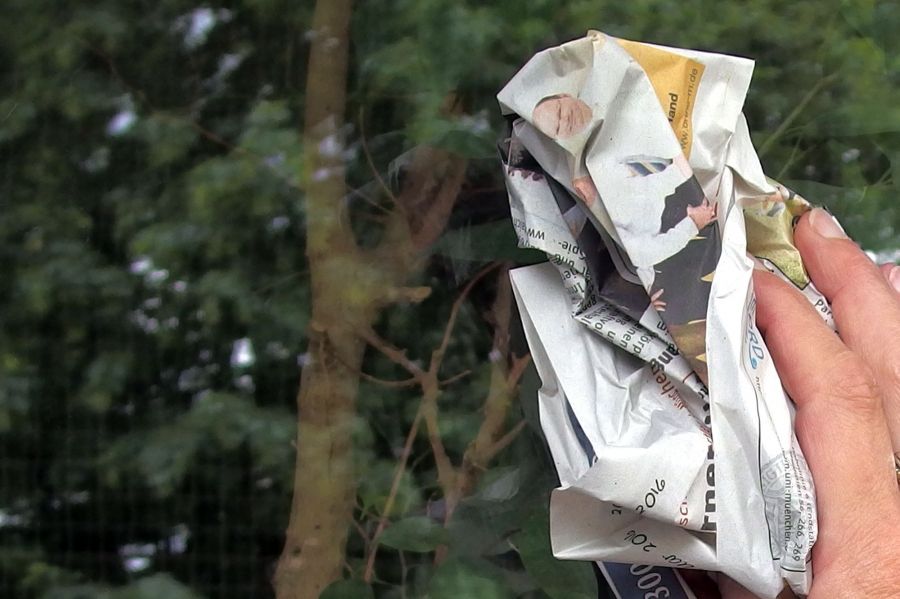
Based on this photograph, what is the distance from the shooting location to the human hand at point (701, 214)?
18.5 inches

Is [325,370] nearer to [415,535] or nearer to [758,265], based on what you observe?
[415,535]

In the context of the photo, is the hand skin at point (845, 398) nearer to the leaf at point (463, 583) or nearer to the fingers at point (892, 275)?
the fingers at point (892, 275)

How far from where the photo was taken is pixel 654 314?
18.5 inches

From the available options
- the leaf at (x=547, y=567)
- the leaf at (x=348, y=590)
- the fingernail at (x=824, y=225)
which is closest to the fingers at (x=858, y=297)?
the fingernail at (x=824, y=225)

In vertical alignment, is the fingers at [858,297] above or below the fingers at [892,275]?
above

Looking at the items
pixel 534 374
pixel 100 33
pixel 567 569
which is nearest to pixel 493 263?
A: pixel 534 374

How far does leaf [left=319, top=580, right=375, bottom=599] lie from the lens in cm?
68

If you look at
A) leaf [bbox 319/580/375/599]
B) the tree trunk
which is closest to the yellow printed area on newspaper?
the tree trunk

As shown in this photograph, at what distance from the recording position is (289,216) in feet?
2.20

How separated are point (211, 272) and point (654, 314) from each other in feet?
1.14

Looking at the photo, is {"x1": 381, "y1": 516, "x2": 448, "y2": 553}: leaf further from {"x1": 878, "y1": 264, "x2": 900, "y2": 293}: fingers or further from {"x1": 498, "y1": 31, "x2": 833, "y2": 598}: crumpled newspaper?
{"x1": 878, "y1": 264, "x2": 900, "y2": 293}: fingers

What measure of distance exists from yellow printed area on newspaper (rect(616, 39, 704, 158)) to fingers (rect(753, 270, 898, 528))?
3.9 inches

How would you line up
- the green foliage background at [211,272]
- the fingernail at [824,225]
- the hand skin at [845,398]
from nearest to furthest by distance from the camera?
the hand skin at [845,398], the fingernail at [824,225], the green foliage background at [211,272]

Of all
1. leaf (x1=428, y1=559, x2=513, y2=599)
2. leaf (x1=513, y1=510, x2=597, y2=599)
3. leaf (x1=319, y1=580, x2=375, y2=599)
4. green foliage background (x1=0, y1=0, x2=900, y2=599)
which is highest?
green foliage background (x1=0, y1=0, x2=900, y2=599)
